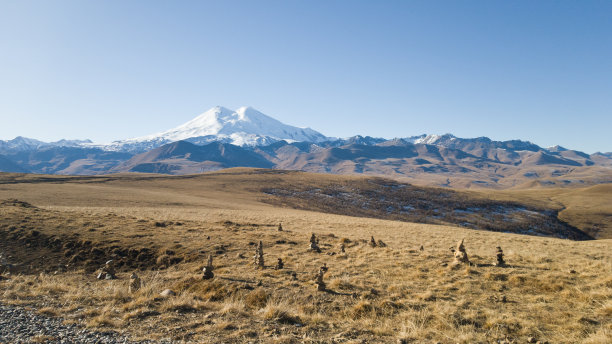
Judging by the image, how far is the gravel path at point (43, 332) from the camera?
7.20 metres

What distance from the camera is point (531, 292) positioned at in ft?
35.9

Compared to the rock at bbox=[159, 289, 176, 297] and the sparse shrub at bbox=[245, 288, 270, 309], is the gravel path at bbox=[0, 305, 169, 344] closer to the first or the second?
the rock at bbox=[159, 289, 176, 297]

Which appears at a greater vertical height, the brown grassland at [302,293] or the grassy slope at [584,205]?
the brown grassland at [302,293]

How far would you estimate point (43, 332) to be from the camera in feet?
24.9

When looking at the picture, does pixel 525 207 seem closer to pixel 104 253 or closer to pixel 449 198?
pixel 449 198

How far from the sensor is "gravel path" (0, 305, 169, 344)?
23.6 ft

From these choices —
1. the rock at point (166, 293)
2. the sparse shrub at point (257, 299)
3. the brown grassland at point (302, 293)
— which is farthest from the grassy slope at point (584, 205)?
the rock at point (166, 293)

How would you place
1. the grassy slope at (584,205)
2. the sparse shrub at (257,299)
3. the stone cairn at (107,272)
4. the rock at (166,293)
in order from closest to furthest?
the sparse shrub at (257,299) < the rock at (166,293) < the stone cairn at (107,272) < the grassy slope at (584,205)

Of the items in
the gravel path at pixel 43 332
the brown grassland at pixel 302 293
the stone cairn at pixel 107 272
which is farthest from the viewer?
the stone cairn at pixel 107 272

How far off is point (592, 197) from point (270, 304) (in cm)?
18904

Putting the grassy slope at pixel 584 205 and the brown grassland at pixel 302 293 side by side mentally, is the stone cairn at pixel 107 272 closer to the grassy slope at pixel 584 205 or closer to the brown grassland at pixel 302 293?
the brown grassland at pixel 302 293

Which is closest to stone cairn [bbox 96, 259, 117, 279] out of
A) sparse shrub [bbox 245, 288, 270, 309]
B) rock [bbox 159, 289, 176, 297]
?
rock [bbox 159, 289, 176, 297]

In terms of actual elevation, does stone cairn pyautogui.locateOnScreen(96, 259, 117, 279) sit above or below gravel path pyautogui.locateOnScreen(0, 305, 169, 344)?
below

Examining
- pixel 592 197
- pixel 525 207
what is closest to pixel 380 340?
pixel 525 207
